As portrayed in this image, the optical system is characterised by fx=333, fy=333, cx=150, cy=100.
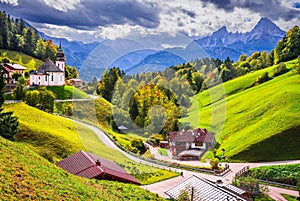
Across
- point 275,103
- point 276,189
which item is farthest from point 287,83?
point 276,189

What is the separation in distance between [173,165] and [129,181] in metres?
14.1

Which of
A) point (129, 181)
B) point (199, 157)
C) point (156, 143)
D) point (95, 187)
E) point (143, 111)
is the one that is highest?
point (143, 111)


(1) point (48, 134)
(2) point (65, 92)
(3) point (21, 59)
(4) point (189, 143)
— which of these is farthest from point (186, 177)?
(3) point (21, 59)

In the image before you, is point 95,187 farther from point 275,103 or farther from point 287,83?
point 287,83

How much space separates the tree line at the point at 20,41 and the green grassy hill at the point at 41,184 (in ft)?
224

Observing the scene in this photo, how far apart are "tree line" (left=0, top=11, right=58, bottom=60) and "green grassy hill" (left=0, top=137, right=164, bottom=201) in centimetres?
6815

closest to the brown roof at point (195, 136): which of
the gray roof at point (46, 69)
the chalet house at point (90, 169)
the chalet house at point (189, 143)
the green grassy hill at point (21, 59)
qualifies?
the chalet house at point (189, 143)

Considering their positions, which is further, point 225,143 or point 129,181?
point 225,143

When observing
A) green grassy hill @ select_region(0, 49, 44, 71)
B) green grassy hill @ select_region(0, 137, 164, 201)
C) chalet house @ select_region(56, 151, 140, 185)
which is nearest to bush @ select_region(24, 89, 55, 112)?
chalet house @ select_region(56, 151, 140, 185)

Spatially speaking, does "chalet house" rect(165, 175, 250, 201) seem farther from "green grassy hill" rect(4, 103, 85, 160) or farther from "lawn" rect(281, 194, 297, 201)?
"green grassy hill" rect(4, 103, 85, 160)

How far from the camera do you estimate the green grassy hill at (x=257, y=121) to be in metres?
33.7

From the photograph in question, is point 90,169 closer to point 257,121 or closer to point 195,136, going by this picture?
point 195,136

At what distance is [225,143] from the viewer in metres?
37.9

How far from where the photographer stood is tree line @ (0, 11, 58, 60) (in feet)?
248
